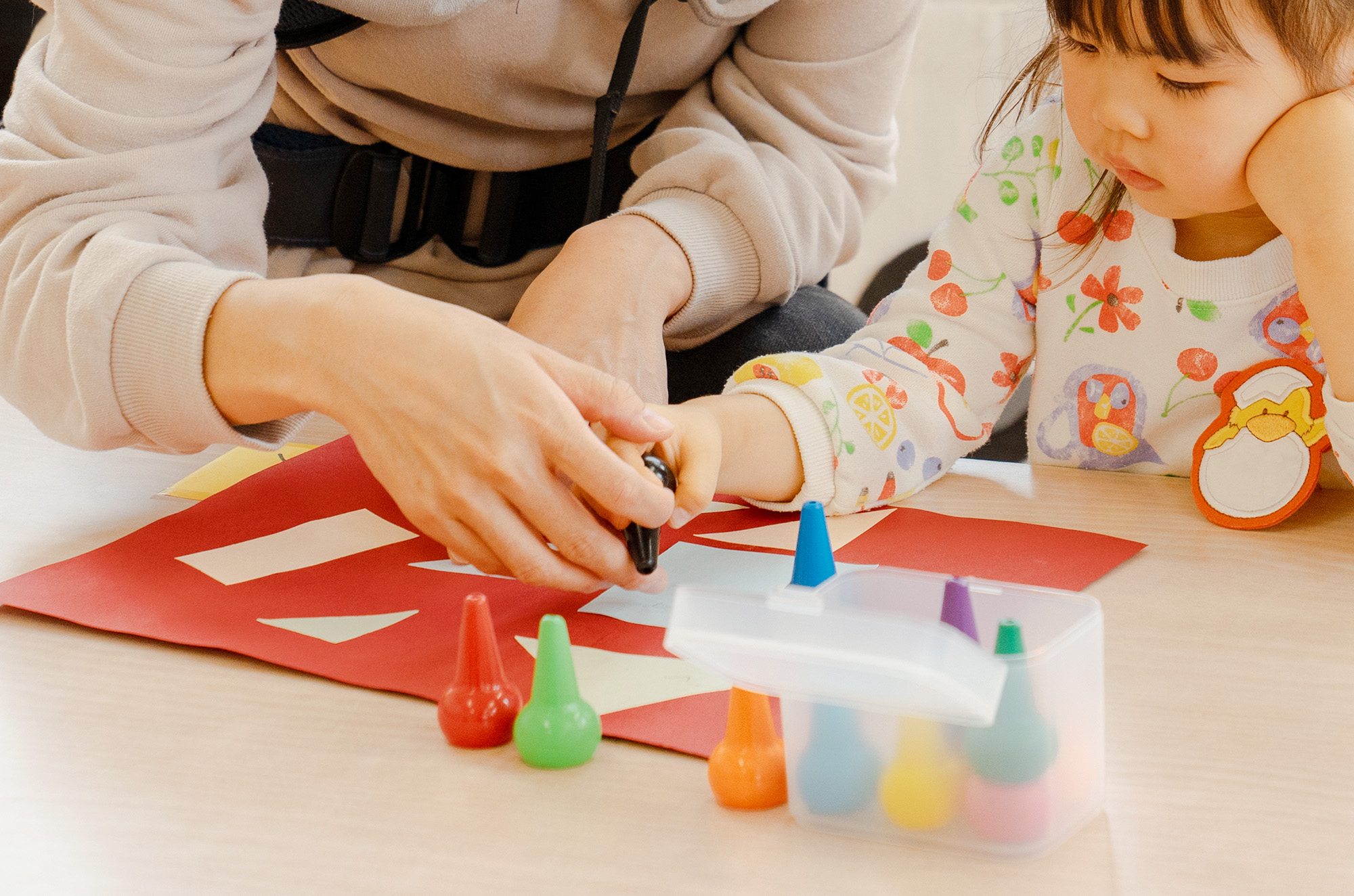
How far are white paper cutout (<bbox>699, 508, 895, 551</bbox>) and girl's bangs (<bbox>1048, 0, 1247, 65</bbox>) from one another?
1.04 feet

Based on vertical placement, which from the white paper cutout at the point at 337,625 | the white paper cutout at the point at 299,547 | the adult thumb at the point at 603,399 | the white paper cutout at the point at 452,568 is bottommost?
the white paper cutout at the point at 299,547

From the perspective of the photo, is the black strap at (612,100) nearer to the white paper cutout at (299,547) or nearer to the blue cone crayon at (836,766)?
the white paper cutout at (299,547)

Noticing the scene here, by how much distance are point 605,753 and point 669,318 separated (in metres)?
0.55

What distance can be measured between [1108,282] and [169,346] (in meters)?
0.65

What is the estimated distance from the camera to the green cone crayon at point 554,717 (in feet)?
1.47

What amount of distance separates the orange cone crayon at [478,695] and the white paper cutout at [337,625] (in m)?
0.11

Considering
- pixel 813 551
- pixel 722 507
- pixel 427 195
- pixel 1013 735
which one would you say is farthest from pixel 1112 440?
pixel 427 195

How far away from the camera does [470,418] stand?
1.93 ft

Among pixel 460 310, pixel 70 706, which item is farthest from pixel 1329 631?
pixel 70 706

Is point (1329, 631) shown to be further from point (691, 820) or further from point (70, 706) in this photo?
point (70, 706)

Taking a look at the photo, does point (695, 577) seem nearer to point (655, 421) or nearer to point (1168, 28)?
point (655, 421)

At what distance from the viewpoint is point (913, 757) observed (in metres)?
0.38

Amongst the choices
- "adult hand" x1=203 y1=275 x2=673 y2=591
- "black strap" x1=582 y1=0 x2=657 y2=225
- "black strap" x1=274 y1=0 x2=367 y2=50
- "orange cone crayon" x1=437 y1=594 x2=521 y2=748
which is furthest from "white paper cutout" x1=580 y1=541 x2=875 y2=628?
"black strap" x1=274 y1=0 x2=367 y2=50

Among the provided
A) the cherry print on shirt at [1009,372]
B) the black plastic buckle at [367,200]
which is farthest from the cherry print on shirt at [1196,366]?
the black plastic buckle at [367,200]
